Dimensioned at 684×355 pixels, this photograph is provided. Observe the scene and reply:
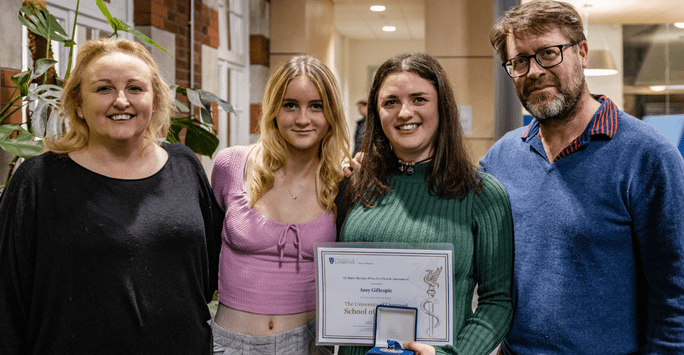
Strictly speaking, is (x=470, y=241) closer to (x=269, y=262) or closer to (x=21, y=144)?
(x=269, y=262)

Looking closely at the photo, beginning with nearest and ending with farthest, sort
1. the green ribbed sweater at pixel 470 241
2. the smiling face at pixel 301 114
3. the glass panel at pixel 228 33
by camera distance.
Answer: the green ribbed sweater at pixel 470 241 → the smiling face at pixel 301 114 → the glass panel at pixel 228 33

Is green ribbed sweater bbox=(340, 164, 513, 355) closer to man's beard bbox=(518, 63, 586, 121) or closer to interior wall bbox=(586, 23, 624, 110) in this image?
man's beard bbox=(518, 63, 586, 121)

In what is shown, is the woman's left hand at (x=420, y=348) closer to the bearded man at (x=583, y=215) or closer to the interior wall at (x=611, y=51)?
the bearded man at (x=583, y=215)

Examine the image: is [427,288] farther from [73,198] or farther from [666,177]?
[73,198]

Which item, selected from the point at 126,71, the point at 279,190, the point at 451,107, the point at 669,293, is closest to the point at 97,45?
the point at 126,71

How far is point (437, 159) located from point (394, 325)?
48 centimetres

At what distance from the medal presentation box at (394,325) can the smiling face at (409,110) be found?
46 cm

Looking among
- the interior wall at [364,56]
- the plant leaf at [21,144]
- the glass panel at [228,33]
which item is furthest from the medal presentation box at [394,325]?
the interior wall at [364,56]

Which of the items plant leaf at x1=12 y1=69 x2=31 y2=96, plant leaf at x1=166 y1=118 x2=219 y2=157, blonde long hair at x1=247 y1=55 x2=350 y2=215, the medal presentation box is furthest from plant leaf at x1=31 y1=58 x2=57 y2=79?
the medal presentation box

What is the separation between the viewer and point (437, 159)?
162 cm

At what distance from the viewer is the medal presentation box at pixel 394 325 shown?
1.42m

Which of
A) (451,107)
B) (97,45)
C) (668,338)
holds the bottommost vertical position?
(668,338)

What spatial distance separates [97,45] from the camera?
1.51 metres

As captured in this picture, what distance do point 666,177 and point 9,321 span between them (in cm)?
164
